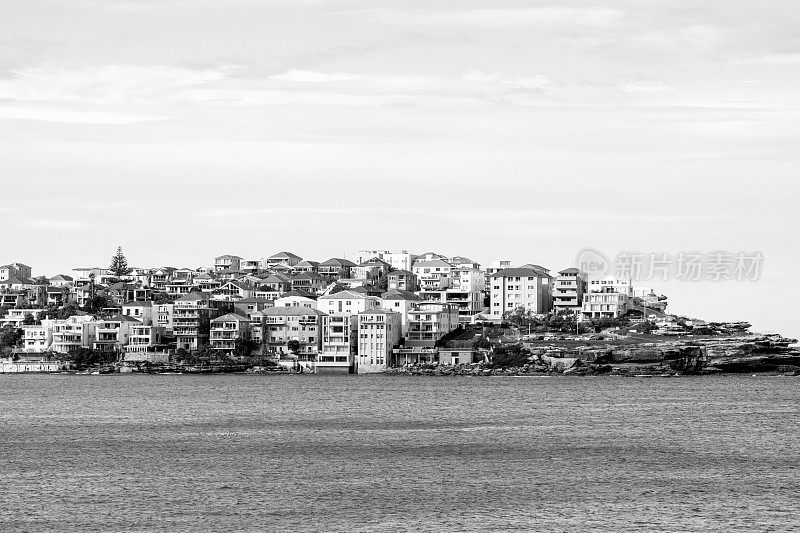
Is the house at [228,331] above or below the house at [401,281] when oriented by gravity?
below

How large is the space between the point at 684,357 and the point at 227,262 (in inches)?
2710

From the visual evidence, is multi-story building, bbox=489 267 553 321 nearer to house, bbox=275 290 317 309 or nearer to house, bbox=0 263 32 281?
house, bbox=275 290 317 309

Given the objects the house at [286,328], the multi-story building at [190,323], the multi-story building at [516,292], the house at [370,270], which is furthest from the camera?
the house at [370,270]

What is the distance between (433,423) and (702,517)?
3002 centimetres

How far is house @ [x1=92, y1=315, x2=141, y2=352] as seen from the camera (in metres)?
134

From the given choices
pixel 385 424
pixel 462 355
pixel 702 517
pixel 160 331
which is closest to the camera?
pixel 702 517

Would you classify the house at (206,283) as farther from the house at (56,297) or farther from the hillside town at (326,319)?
the house at (56,297)

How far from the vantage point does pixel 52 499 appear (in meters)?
38.3

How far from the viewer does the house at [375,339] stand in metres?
126

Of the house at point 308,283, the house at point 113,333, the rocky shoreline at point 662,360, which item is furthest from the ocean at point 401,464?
the house at point 308,283

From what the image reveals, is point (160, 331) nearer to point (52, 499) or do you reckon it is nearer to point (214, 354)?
point (214, 354)

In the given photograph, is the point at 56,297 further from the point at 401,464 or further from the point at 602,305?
the point at 401,464

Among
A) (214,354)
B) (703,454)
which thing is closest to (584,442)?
(703,454)

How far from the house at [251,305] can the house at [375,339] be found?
15.2 meters
